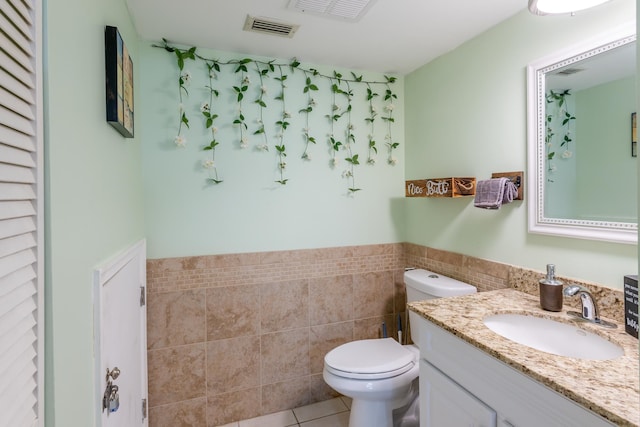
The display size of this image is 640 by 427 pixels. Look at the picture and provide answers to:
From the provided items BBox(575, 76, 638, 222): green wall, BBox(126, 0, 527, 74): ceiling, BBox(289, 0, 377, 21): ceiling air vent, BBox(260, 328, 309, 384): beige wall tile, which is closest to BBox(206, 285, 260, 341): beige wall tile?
BBox(260, 328, 309, 384): beige wall tile

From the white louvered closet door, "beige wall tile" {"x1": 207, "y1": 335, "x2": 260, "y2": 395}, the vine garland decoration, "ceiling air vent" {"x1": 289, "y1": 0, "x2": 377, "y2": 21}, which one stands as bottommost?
"beige wall tile" {"x1": 207, "y1": 335, "x2": 260, "y2": 395}

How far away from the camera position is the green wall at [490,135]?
133 cm

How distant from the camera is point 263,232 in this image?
2.11 meters

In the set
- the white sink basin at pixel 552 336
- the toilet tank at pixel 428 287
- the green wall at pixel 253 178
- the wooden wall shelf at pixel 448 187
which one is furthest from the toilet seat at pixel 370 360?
the wooden wall shelf at pixel 448 187

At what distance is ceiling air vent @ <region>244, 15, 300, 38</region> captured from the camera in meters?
1.68

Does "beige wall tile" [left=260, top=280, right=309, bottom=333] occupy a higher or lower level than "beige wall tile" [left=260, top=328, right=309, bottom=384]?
higher

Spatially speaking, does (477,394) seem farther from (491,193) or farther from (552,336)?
(491,193)

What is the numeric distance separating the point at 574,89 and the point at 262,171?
5.31ft

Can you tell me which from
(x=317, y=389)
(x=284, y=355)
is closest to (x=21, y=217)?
(x=284, y=355)

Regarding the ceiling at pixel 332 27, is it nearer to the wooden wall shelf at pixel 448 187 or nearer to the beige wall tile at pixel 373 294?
the wooden wall shelf at pixel 448 187

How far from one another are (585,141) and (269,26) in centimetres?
157

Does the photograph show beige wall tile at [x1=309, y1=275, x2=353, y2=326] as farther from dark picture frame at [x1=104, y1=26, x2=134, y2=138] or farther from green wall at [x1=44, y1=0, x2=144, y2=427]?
dark picture frame at [x1=104, y1=26, x2=134, y2=138]

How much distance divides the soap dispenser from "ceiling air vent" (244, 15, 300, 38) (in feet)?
5.53

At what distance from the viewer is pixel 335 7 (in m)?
1.56
